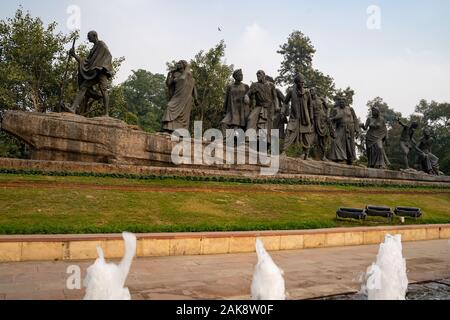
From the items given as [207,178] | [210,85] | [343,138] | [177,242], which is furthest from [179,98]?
[210,85]

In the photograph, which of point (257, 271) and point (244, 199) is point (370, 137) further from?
point (257, 271)

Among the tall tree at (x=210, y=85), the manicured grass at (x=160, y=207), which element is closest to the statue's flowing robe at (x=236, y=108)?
the manicured grass at (x=160, y=207)

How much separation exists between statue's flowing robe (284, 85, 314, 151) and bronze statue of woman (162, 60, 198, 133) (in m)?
4.53

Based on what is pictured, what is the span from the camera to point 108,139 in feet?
35.2

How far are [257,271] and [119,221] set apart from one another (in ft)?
13.7

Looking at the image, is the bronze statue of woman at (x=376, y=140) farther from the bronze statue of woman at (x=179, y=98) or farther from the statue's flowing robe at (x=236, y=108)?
the bronze statue of woman at (x=179, y=98)

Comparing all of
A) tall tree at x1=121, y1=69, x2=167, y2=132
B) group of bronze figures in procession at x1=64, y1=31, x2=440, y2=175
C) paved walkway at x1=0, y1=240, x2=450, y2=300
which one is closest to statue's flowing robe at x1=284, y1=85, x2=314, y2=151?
group of bronze figures in procession at x1=64, y1=31, x2=440, y2=175

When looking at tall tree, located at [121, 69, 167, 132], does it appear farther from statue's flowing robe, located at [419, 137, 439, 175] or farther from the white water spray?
the white water spray

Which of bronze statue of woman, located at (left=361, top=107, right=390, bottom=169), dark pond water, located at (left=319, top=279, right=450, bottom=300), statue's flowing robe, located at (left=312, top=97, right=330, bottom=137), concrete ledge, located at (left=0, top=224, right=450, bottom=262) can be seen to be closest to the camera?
dark pond water, located at (left=319, top=279, right=450, bottom=300)

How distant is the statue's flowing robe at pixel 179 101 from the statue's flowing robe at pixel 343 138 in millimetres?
7205

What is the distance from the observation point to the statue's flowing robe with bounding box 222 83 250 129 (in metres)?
14.6

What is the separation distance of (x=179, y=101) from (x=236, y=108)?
276cm

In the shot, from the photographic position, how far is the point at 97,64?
11.5 meters
